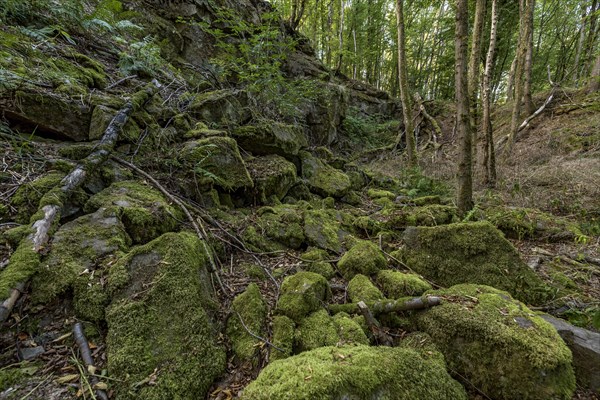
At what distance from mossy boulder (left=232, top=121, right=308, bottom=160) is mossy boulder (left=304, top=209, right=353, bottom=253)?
224 cm

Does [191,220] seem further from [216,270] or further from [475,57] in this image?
[475,57]

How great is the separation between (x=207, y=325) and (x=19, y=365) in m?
1.21

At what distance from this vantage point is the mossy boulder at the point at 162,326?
5.99 feet

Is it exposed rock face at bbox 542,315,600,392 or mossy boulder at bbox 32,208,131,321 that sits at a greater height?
mossy boulder at bbox 32,208,131,321

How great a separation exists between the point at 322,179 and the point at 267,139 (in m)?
1.92

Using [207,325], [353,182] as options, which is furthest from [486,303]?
[353,182]

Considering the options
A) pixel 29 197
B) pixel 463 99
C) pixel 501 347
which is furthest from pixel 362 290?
pixel 463 99

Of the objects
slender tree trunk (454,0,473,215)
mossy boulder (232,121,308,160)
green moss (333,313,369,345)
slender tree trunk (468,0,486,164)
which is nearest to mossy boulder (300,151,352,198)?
mossy boulder (232,121,308,160)

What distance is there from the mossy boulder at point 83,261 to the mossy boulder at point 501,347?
2968mm

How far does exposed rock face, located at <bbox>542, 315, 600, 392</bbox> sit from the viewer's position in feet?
6.54

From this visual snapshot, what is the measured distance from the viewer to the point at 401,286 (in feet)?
9.90

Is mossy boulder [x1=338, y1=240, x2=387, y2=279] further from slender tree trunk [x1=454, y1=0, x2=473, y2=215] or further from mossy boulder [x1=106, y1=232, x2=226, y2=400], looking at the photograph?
slender tree trunk [x1=454, y1=0, x2=473, y2=215]

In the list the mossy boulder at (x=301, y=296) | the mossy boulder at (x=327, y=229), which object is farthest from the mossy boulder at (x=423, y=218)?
the mossy boulder at (x=301, y=296)

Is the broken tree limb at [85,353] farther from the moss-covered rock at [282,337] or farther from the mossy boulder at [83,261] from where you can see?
the moss-covered rock at [282,337]
